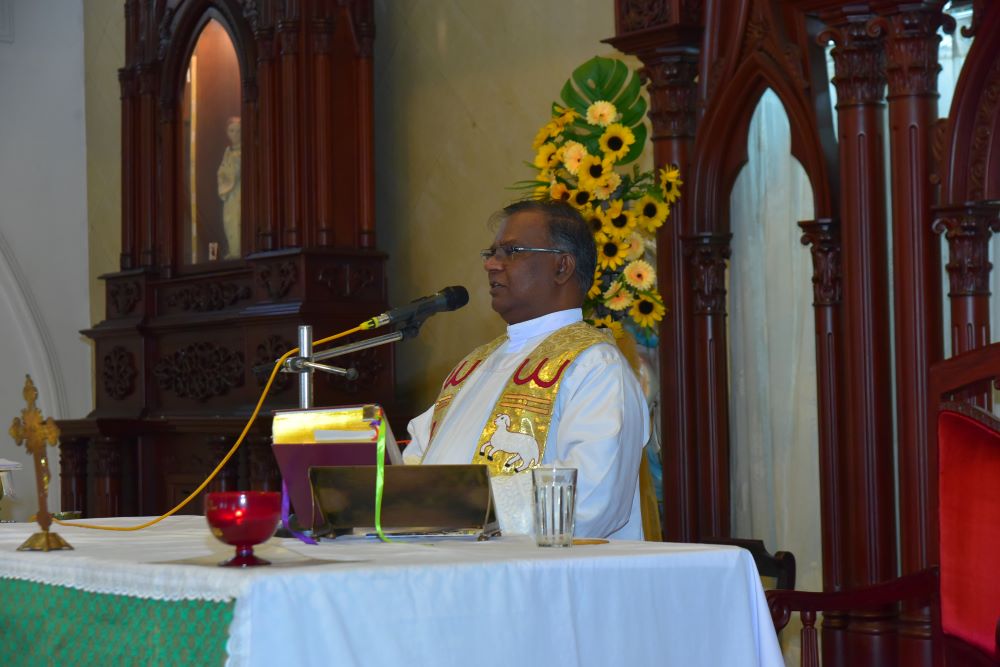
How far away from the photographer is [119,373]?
748 cm

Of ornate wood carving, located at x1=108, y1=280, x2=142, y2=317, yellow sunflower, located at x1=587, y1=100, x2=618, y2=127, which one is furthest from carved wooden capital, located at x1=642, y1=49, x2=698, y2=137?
ornate wood carving, located at x1=108, y1=280, x2=142, y2=317

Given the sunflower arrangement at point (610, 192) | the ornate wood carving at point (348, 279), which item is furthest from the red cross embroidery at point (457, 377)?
the ornate wood carving at point (348, 279)

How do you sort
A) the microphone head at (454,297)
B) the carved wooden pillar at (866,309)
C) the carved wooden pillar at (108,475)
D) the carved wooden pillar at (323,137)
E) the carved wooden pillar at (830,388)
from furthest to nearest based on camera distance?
the carved wooden pillar at (108,475) < the carved wooden pillar at (323,137) < the carved wooden pillar at (830,388) < the carved wooden pillar at (866,309) < the microphone head at (454,297)

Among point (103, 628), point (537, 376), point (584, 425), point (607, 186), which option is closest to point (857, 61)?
point (607, 186)

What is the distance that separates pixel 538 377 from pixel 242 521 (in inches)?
60.1

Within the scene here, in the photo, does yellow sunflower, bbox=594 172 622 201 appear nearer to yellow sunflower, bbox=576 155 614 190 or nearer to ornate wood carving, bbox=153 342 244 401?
yellow sunflower, bbox=576 155 614 190

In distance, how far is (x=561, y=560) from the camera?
7.79ft

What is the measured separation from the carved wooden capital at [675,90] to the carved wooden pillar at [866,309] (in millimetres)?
646

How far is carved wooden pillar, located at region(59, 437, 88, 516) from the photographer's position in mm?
7418

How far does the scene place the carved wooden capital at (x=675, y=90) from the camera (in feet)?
16.3

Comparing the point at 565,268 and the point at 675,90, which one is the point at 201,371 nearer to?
the point at 675,90

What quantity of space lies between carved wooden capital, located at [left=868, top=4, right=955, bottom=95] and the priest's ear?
3.96 feet

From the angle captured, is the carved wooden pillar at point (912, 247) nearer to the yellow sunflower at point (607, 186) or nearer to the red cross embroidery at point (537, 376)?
the yellow sunflower at point (607, 186)

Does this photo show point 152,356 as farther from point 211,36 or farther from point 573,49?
point 573,49
